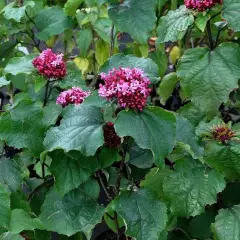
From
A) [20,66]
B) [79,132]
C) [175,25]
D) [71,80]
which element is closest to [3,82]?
[20,66]

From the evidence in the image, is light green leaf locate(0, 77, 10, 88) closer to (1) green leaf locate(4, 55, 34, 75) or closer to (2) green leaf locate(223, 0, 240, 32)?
(1) green leaf locate(4, 55, 34, 75)

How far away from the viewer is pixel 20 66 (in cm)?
155

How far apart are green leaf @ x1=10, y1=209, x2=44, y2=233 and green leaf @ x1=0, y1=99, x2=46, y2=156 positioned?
7.9 inches

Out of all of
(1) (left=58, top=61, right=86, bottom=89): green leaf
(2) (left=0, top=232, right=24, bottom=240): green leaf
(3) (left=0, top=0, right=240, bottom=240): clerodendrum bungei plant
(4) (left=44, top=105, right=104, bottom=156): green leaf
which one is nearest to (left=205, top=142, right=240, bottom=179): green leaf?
(3) (left=0, top=0, right=240, bottom=240): clerodendrum bungei plant

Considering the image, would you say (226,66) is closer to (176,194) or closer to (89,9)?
(176,194)

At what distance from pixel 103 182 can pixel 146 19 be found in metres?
0.54

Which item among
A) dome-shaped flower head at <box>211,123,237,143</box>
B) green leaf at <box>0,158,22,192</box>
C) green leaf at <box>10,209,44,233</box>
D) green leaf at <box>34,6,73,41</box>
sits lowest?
green leaf at <box>0,158,22,192</box>

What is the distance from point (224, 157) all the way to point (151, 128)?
309 millimetres

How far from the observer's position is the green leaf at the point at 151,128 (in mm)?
1162

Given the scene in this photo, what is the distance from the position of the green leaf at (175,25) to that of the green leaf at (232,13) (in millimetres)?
105

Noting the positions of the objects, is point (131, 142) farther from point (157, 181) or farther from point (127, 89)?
point (127, 89)

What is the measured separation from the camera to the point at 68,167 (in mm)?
1390

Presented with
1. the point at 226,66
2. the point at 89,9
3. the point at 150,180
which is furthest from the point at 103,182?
the point at 89,9

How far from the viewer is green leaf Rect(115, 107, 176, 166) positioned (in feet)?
3.81
